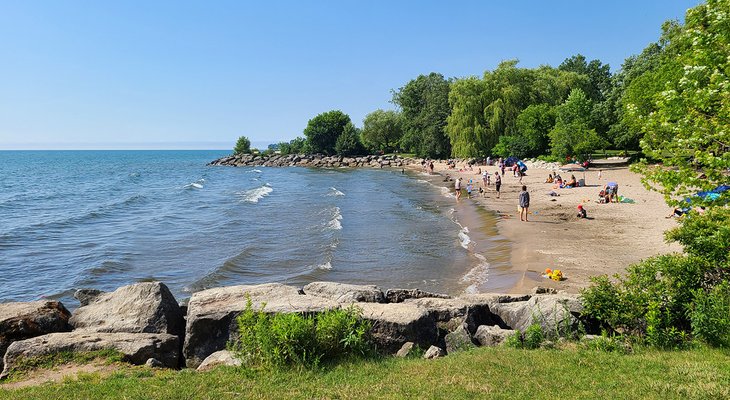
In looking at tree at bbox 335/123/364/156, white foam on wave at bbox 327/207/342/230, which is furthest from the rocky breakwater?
white foam on wave at bbox 327/207/342/230

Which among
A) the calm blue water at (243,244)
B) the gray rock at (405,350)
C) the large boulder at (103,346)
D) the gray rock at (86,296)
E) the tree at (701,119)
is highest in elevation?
the tree at (701,119)

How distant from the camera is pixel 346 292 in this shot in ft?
39.1

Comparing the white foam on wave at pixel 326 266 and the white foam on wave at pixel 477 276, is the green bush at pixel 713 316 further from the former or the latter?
the white foam on wave at pixel 326 266

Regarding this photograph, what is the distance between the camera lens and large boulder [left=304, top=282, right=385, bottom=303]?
36.8 ft

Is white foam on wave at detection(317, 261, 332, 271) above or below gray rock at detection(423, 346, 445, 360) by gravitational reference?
below

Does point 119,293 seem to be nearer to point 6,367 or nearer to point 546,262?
point 6,367

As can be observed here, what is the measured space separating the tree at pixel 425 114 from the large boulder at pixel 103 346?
68908mm

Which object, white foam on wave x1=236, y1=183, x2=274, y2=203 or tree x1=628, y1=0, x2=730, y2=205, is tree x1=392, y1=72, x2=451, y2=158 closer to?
white foam on wave x1=236, y1=183, x2=274, y2=203

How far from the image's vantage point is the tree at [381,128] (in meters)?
105

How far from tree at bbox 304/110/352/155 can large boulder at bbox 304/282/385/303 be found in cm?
9896

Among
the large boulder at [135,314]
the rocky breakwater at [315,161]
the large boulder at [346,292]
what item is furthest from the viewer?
the rocky breakwater at [315,161]

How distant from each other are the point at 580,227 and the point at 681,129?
16.0 meters

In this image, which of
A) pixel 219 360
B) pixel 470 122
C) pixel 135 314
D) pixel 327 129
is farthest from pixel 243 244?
pixel 327 129

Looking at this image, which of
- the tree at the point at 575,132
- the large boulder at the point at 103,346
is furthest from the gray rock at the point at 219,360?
the tree at the point at 575,132
